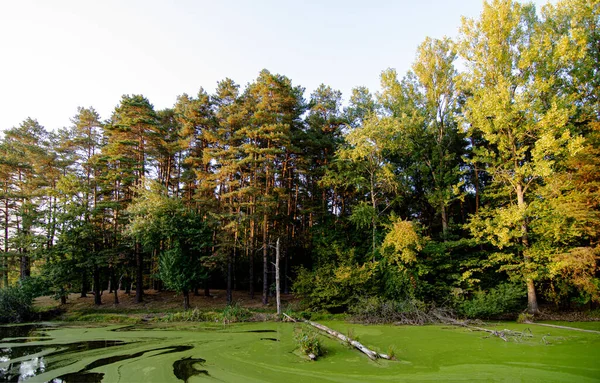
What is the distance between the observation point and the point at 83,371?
639 cm

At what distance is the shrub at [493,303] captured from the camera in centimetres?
1216

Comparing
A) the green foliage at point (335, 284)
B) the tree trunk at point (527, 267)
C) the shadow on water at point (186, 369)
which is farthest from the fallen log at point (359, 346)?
the tree trunk at point (527, 267)

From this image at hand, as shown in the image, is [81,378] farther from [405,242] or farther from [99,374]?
[405,242]

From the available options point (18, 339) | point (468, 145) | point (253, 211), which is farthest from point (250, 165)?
point (468, 145)

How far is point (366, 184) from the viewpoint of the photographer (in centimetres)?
1694

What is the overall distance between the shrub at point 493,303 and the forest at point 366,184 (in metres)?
0.09

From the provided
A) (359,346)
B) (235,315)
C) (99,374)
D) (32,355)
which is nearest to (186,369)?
(99,374)

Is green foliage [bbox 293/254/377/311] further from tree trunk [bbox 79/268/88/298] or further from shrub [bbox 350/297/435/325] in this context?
tree trunk [bbox 79/268/88/298]

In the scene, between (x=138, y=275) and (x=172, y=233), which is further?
(x=138, y=275)

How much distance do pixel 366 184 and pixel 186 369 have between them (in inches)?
510

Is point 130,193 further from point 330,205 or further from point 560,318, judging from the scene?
point 560,318

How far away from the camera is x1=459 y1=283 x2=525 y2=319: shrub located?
12156 millimetres

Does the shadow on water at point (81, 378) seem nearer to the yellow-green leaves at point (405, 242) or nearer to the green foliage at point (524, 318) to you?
the yellow-green leaves at point (405, 242)

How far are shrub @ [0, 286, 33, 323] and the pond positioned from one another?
24.3 feet
